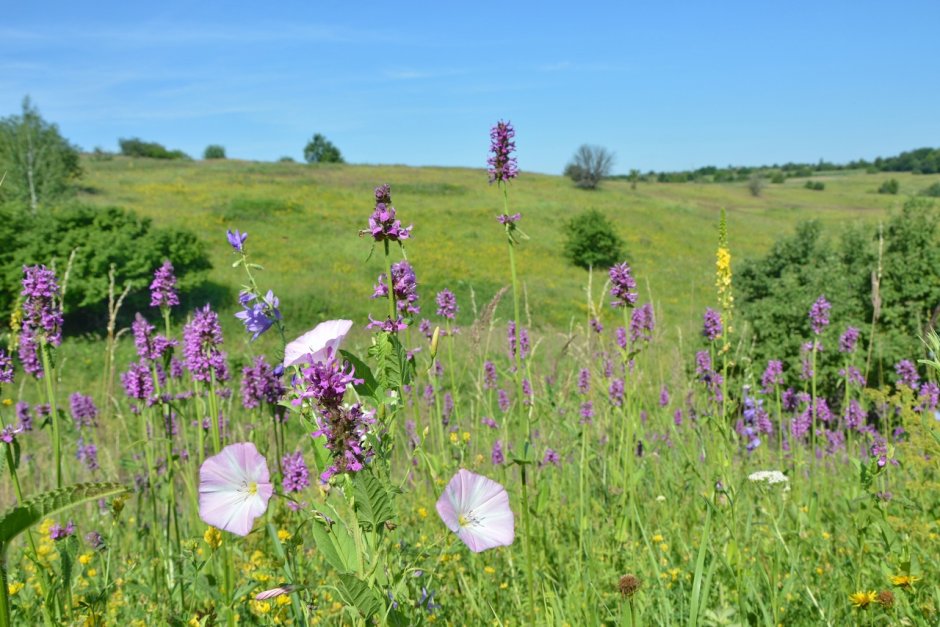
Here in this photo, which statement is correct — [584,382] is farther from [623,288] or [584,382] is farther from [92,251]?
[92,251]

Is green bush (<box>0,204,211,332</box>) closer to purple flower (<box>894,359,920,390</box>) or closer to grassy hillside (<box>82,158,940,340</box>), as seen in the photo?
grassy hillside (<box>82,158,940,340</box>)

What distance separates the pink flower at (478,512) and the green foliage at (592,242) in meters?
32.7

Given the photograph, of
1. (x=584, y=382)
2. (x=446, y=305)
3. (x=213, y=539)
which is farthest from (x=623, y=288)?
(x=213, y=539)

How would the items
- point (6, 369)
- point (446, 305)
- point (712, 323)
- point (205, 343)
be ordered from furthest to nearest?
point (712, 323) < point (446, 305) < point (205, 343) < point (6, 369)

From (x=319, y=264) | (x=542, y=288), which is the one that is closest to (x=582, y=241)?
(x=542, y=288)

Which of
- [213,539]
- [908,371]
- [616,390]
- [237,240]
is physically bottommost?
[908,371]

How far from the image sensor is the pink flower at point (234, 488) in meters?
1.34

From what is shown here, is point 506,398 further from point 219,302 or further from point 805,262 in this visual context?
point 219,302

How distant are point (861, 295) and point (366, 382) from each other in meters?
10.9

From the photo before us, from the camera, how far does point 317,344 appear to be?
4.19 ft

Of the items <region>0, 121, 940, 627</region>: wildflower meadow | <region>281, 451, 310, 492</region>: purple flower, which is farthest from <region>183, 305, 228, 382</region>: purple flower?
<region>281, 451, 310, 492</region>: purple flower

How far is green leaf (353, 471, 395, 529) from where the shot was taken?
1118mm

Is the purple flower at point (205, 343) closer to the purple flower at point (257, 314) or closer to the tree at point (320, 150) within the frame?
the purple flower at point (257, 314)

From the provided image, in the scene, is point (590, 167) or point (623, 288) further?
point (590, 167)
